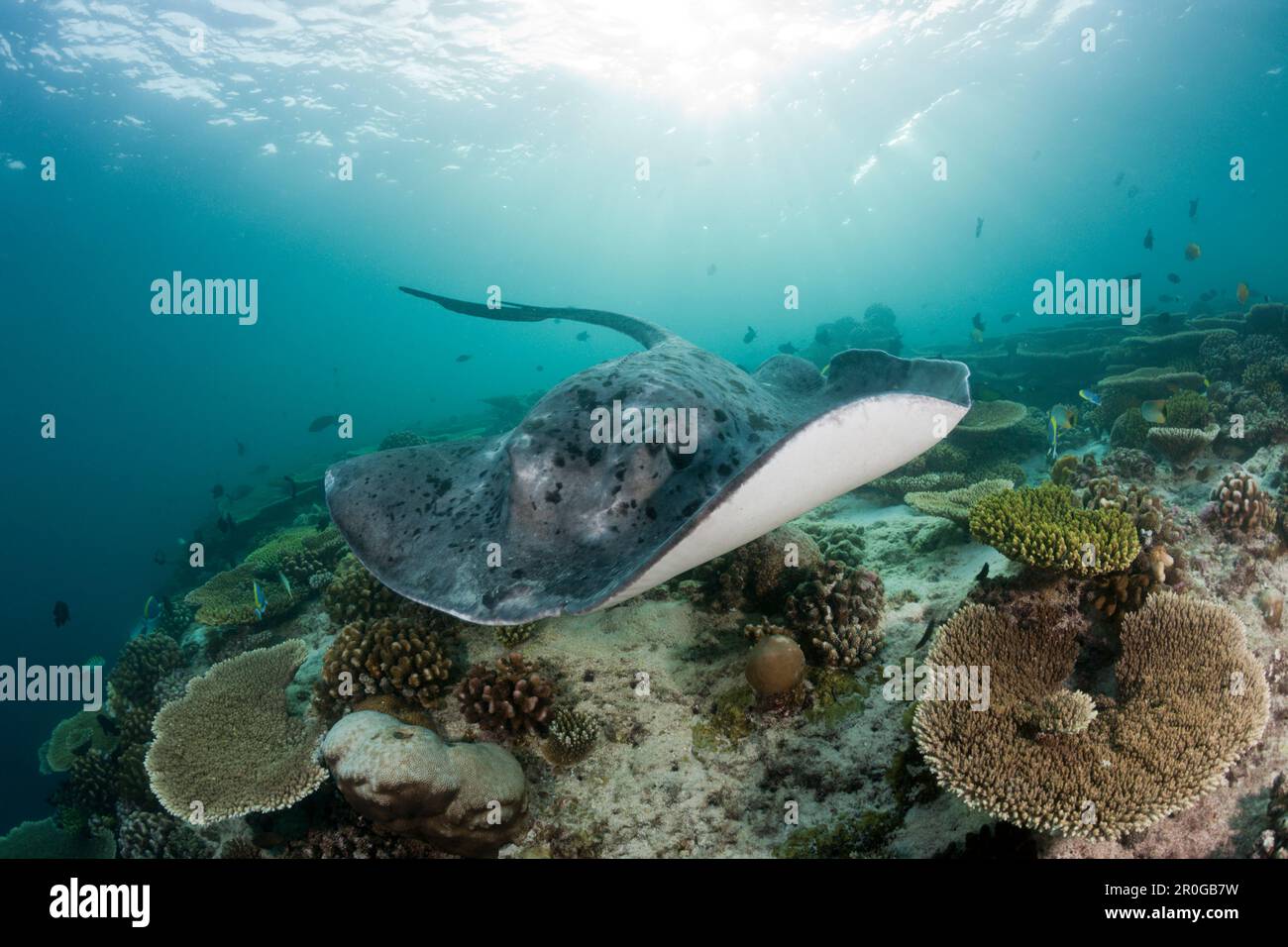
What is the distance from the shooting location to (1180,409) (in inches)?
292

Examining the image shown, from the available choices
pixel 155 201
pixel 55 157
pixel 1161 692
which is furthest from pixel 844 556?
pixel 155 201

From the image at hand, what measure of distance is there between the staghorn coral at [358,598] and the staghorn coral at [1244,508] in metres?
8.38

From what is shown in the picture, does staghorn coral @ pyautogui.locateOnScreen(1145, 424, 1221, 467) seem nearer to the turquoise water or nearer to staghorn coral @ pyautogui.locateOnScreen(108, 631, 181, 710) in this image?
staghorn coral @ pyautogui.locateOnScreen(108, 631, 181, 710)

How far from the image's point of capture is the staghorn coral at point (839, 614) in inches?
170

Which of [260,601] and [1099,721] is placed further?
[260,601]

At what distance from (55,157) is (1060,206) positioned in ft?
384

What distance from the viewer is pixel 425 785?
323 cm

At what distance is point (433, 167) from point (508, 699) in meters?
52.5

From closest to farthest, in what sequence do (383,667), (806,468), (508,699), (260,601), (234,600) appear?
(806,468)
(508,699)
(383,667)
(260,601)
(234,600)

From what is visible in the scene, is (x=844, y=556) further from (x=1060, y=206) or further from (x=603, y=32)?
(x=1060, y=206)

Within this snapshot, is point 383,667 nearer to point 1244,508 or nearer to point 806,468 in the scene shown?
point 806,468
